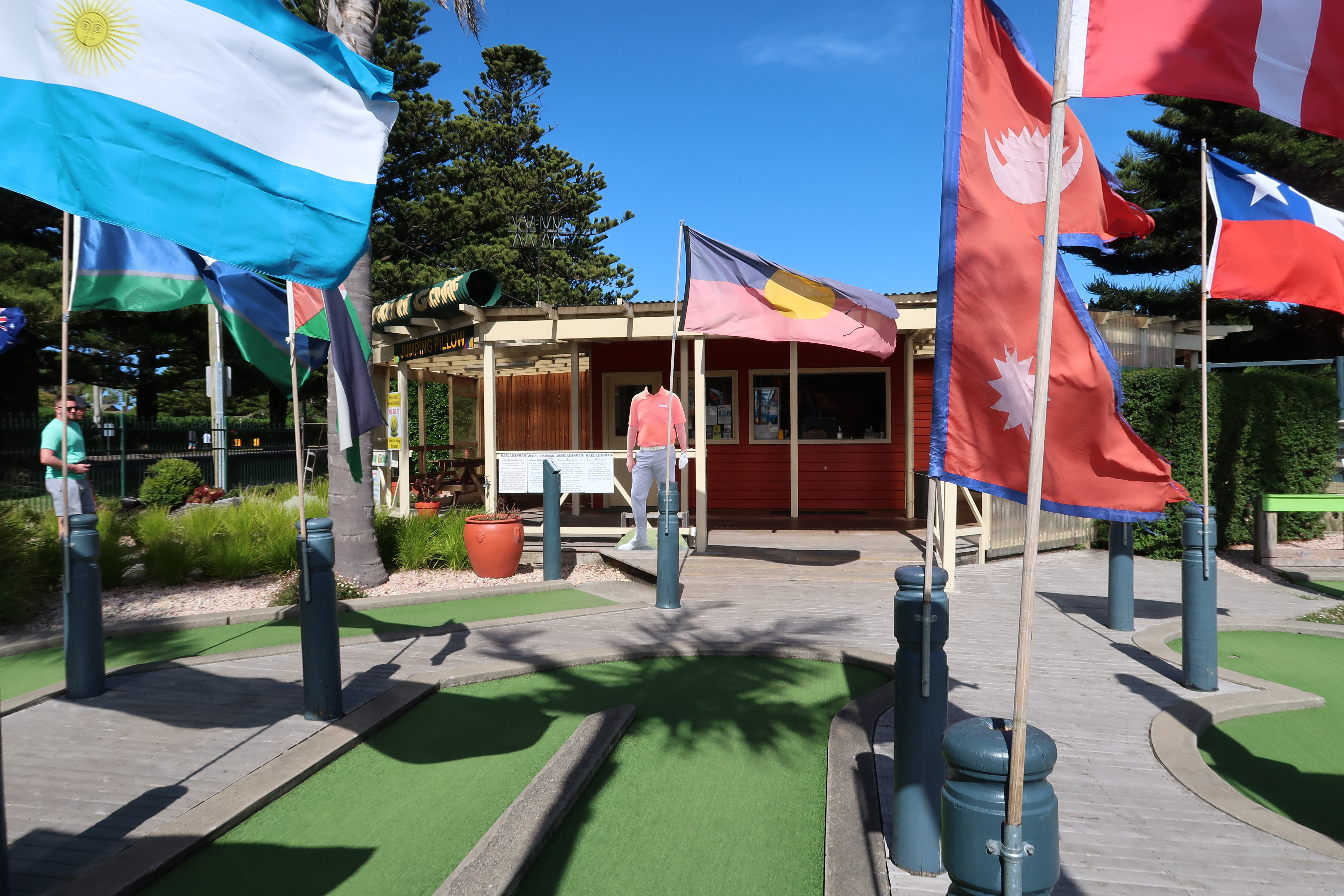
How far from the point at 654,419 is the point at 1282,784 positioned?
22.3 feet

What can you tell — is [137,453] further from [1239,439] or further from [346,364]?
[1239,439]

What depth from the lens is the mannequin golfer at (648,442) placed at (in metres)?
9.55

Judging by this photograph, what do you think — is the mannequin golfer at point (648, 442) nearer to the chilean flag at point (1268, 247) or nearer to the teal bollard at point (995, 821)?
the chilean flag at point (1268, 247)

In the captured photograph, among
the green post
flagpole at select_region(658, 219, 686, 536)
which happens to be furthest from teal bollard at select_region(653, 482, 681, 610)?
the green post

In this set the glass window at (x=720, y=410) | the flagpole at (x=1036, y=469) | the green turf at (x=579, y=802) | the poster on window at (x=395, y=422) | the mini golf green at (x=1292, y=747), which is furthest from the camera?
the glass window at (x=720, y=410)

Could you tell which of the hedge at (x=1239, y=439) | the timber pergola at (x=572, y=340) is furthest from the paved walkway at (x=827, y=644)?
the timber pergola at (x=572, y=340)

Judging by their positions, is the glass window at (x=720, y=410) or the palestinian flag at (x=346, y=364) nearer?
the palestinian flag at (x=346, y=364)

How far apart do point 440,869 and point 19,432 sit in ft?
61.2

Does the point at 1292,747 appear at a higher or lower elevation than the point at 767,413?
lower

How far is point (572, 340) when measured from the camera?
37.6ft

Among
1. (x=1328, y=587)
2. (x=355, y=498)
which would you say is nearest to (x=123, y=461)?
(x=355, y=498)

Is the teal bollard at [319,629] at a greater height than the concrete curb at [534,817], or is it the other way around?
the teal bollard at [319,629]

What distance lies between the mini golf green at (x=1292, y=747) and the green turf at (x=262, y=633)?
205 inches

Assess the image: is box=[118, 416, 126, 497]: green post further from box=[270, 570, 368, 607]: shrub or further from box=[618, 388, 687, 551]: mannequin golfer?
box=[618, 388, 687, 551]: mannequin golfer
